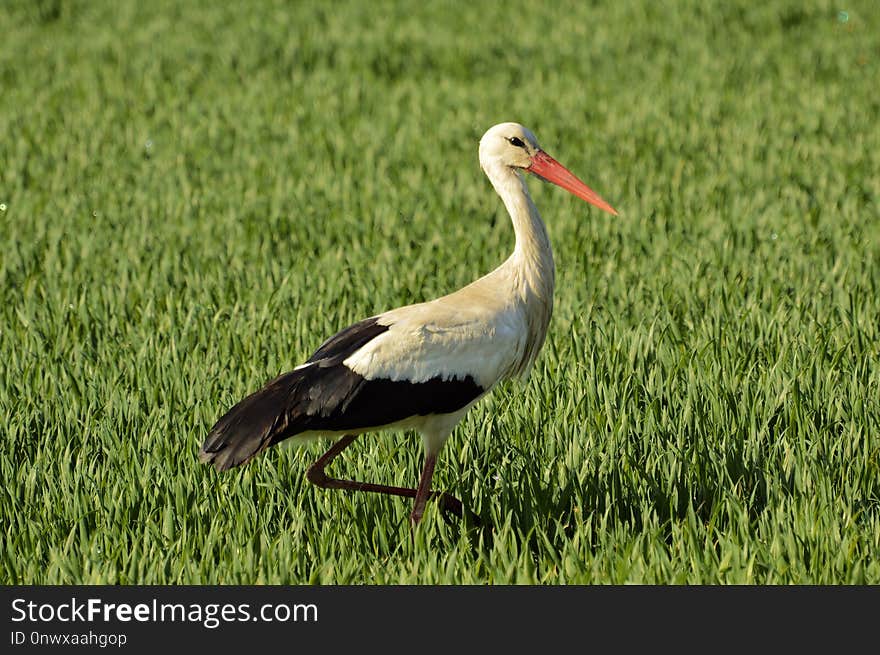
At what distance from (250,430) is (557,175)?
1547mm

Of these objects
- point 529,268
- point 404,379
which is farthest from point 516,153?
point 404,379

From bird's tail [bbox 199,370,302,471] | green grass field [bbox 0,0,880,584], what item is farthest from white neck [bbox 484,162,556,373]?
bird's tail [bbox 199,370,302,471]

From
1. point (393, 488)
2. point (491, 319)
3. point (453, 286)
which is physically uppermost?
point (453, 286)

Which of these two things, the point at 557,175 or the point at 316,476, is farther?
the point at 557,175

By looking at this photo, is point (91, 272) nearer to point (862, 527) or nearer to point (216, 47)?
point (862, 527)

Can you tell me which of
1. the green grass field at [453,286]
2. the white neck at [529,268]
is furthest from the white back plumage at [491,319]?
the green grass field at [453,286]

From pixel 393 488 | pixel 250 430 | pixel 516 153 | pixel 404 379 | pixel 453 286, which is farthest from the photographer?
pixel 453 286

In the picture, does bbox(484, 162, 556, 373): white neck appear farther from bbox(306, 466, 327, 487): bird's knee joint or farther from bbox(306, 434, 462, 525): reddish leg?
bbox(306, 466, 327, 487): bird's knee joint

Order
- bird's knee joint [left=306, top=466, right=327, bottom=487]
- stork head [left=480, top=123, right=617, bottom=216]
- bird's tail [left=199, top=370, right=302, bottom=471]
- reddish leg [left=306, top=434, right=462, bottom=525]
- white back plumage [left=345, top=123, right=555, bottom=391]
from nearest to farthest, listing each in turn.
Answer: bird's tail [left=199, top=370, right=302, bottom=471], white back plumage [left=345, top=123, right=555, bottom=391], reddish leg [left=306, top=434, right=462, bottom=525], bird's knee joint [left=306, top=466, right=327, bottom=487], stork head [left=480, top=123, right=617, bottom=216]

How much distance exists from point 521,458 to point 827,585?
4.35 ft

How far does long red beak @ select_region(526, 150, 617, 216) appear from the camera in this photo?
446cm

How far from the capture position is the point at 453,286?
269 inches

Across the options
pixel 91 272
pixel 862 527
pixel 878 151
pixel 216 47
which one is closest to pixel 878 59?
pixel 878 151

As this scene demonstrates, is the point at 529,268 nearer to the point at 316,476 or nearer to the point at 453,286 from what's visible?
the point at 316,476
